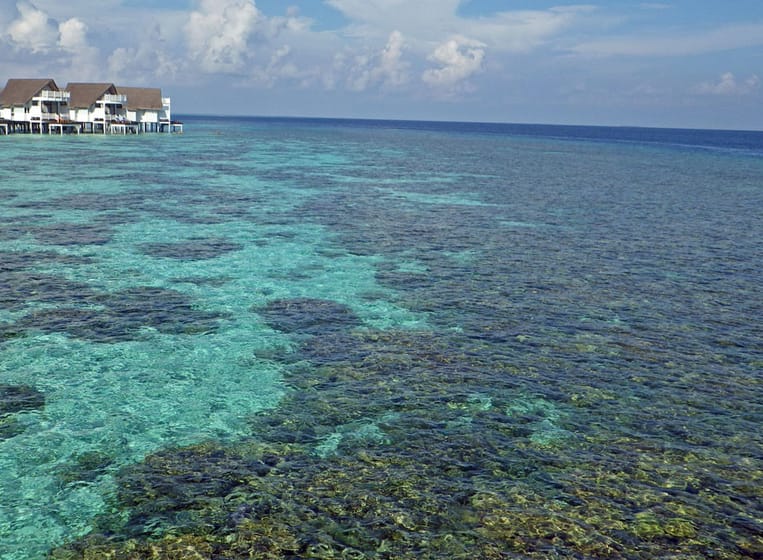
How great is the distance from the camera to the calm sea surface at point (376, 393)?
379 inches

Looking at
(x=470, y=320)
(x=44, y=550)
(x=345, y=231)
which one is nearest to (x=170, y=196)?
(x=345, y=231)

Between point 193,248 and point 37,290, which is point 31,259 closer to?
point 37,290

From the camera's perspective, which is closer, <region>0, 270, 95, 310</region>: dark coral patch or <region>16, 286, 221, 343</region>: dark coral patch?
<region>16, 286, 221, 343</region>: dark coral patch

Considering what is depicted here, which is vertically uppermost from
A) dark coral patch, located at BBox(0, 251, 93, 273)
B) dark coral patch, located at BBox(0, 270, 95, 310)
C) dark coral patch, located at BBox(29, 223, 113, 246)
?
dark coral patch, located at BBox(29, 223, 113, 246)

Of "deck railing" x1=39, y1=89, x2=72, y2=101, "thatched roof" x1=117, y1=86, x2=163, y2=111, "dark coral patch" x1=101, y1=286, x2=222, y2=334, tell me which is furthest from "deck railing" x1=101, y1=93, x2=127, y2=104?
"dark coral patch" x1=101, y1=286, x2=222, y2=334

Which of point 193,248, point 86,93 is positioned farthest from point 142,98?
point 193,248

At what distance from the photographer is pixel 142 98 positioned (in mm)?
119812

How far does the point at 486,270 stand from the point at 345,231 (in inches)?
408

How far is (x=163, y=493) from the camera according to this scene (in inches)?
405

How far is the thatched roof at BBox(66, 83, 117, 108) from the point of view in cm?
10706

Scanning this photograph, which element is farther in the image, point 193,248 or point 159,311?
point 193,248

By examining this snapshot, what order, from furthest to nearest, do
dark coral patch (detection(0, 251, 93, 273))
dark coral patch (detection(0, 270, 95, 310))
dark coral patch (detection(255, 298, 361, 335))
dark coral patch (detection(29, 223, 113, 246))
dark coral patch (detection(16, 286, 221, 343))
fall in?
dark coral patch (detection(29, 223, 113, 246)) → dark coral patch (detection(0, 251, 93, 273)) → dark coral patch (detection(0, 270, 95, 310)) → dark coral patch (detection(255, 298, 361, 335)) → dark coral patch (detection(16, 286, 221, 343))

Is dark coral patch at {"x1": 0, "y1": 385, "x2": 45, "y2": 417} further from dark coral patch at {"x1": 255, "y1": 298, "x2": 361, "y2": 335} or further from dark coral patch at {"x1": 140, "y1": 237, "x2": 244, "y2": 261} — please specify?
dark coral patch at {"x1": 140, "y1": 237, "x2": 244, "y2": 261}

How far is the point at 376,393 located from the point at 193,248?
16.6 m
